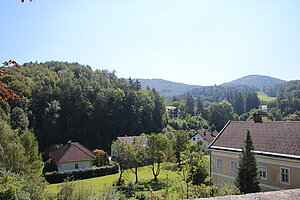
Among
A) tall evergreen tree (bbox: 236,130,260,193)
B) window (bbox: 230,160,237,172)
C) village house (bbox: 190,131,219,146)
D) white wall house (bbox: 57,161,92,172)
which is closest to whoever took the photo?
tall evergreen tree (bbox: 236,130,260,193)

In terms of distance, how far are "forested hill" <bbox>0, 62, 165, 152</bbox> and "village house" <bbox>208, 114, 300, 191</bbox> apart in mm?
38570

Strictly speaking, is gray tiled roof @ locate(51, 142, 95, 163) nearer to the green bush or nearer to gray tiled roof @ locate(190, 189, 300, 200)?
the green bush

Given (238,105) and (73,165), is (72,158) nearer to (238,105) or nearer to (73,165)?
(73,165)

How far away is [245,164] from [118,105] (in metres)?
50.8

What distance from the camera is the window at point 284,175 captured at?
15.6m

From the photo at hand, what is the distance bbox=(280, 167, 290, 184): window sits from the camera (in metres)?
15.6

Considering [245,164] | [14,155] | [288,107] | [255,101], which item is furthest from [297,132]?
[255,101]

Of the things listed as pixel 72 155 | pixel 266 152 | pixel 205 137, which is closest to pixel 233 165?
pixel 266 152

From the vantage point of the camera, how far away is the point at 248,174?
15.0 m

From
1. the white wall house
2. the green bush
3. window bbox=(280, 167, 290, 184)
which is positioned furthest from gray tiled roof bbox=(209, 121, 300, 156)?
the green bush

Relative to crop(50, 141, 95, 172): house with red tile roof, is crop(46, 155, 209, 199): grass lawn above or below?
below

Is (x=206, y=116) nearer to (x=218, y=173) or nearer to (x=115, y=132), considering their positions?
(x=115, y=132)

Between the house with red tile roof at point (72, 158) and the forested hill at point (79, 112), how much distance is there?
16408 mm

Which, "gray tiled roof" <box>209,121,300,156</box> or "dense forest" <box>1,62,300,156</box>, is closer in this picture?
"gray tiled roof" <box>209,121,300,156</box>
